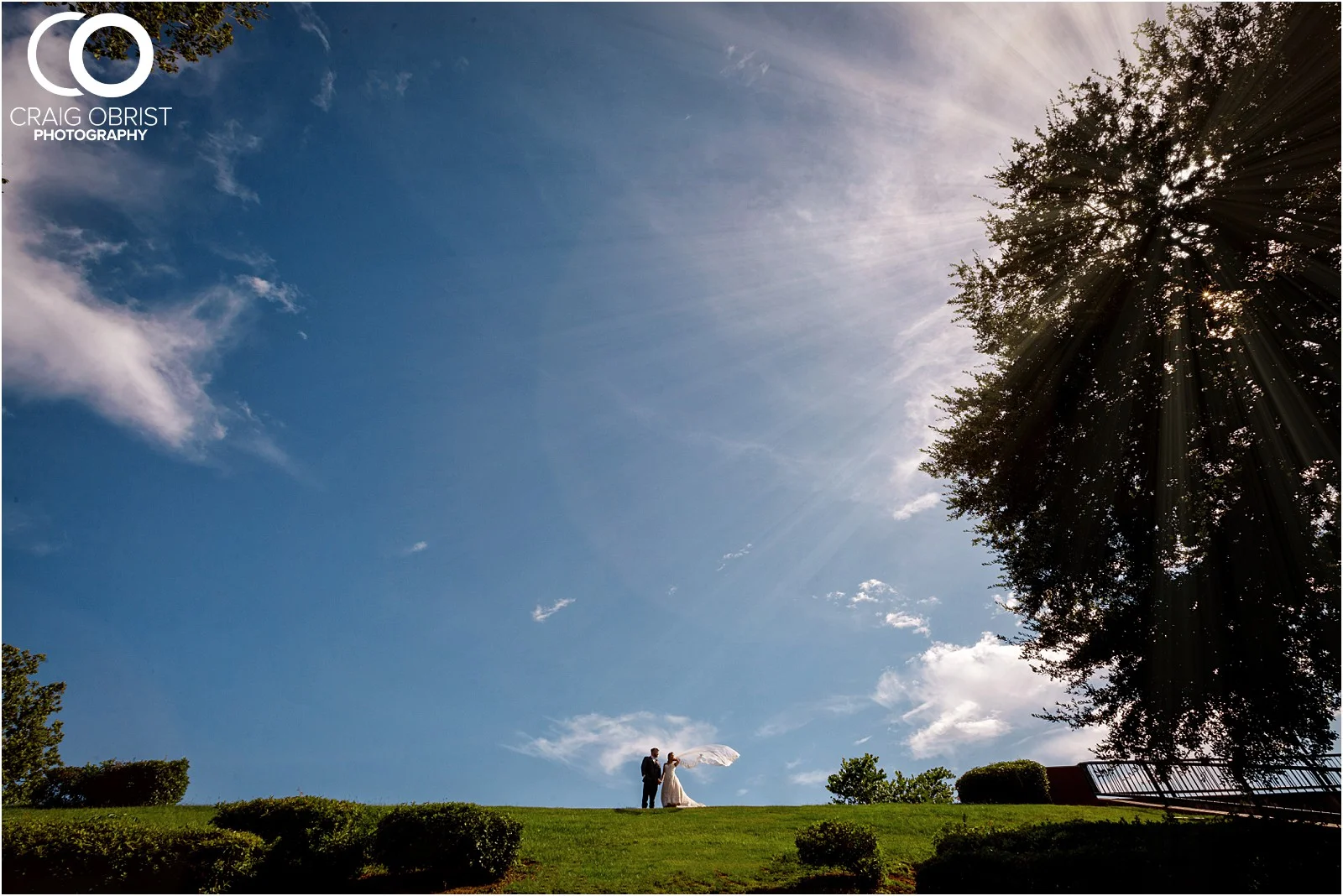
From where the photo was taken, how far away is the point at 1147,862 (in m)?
9.86

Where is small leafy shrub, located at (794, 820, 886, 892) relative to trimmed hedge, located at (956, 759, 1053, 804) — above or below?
below

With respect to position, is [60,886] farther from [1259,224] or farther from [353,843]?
[1259,224]

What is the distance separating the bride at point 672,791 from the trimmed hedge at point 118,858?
13.6 meters

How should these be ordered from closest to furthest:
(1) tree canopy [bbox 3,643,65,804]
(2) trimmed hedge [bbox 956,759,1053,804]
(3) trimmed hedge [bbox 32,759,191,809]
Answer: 1. (3) trimmed hedge [bbox 32,759,191,809]
2. (2) trimmed hedge [bbox 956,759,1053,804]
3. (1) tree canopy [bbox 3,643,65,804]

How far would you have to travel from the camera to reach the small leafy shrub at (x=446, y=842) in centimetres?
1179

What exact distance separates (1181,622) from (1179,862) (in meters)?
6.63

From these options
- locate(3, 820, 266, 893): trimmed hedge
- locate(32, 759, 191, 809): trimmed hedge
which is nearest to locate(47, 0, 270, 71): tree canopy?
locate(3, 820, 266, 893): trimmed hedge

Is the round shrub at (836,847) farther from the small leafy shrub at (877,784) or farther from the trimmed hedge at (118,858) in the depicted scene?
the small leafy shrub at (877,784)

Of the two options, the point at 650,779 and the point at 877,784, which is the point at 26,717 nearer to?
the point at 650,779

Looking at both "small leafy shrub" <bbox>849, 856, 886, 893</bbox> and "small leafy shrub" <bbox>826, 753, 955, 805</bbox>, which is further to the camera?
"small leafy shrub" <bbox>826, 753, 955, 805</bbox>

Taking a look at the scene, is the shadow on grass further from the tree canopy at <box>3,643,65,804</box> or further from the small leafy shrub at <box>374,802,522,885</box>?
the tree canopy at <box>3,643,65,804</box>

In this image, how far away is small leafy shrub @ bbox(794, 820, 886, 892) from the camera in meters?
12.1

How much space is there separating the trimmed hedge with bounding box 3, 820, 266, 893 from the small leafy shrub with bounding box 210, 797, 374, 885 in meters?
1.18

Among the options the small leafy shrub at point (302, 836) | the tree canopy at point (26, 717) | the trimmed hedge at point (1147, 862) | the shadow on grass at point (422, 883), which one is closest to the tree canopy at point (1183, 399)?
the trimmed hedge at point (1147, 862)
